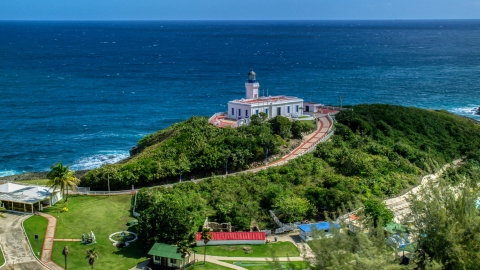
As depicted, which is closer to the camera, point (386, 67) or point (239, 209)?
point (239, 209)

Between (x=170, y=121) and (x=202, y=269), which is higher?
(x=170, y=121)

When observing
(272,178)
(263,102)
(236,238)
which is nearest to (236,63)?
(263,102)

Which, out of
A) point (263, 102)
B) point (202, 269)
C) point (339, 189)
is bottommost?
point (202, 269)

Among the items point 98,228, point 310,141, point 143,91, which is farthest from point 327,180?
point 143,91

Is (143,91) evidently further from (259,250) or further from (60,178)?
(259,250)

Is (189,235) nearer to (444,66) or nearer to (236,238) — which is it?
(236,238)

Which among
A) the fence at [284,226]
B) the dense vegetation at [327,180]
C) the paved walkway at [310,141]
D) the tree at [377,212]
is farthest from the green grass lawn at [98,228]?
the tree at [377,212]

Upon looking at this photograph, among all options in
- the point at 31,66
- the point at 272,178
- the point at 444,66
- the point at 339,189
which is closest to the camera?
the point at 339,189

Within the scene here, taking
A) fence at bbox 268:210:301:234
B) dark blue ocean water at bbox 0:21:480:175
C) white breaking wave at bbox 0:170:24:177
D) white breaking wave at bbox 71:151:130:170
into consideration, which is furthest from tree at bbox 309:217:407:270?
white breaking wave at bbox 0:170:24:177
